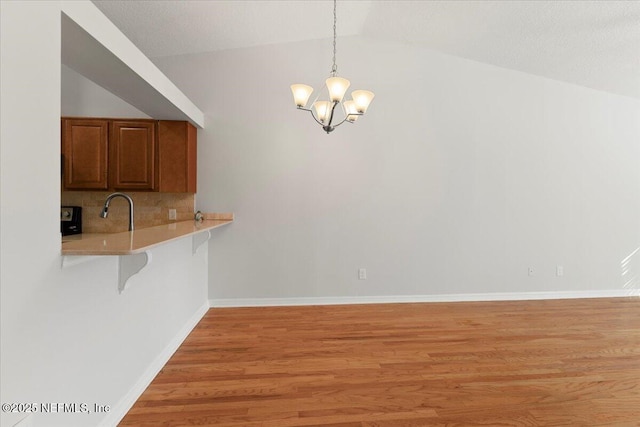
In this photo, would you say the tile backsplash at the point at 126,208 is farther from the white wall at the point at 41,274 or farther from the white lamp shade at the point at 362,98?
the white lamp shade at the point at 362,98

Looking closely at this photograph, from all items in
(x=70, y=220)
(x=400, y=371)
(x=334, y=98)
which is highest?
(x=334, y=98)

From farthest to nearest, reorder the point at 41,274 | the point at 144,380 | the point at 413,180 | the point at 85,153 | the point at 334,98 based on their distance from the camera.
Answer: the point at 413,180 → the point at 85,153 → the point at 334,98 → the point at 144,380 → the point at 41,274

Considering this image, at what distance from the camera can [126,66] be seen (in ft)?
6.59

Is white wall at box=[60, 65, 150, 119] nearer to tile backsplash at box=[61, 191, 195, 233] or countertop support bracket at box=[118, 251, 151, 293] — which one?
tile backsplash at box=[61, 191, 195, 233]

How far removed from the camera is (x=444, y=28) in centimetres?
361

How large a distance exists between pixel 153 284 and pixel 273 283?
179cm

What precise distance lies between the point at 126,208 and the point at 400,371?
345 centimetres

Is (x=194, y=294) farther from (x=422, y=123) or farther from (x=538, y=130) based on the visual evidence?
(x=538, y=130)

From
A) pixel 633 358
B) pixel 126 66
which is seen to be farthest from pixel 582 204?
pixel 126 66

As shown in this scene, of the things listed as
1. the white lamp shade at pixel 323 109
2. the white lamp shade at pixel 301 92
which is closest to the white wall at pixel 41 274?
the white lamp shade at pixel 301 92

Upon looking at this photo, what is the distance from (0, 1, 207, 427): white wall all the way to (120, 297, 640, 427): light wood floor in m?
0.55

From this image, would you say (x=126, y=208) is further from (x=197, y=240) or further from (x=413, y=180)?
(x=413, y=180)

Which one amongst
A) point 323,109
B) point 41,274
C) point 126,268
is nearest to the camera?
A: point 41,274

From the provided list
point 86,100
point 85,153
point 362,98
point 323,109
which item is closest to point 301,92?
point 323,109
